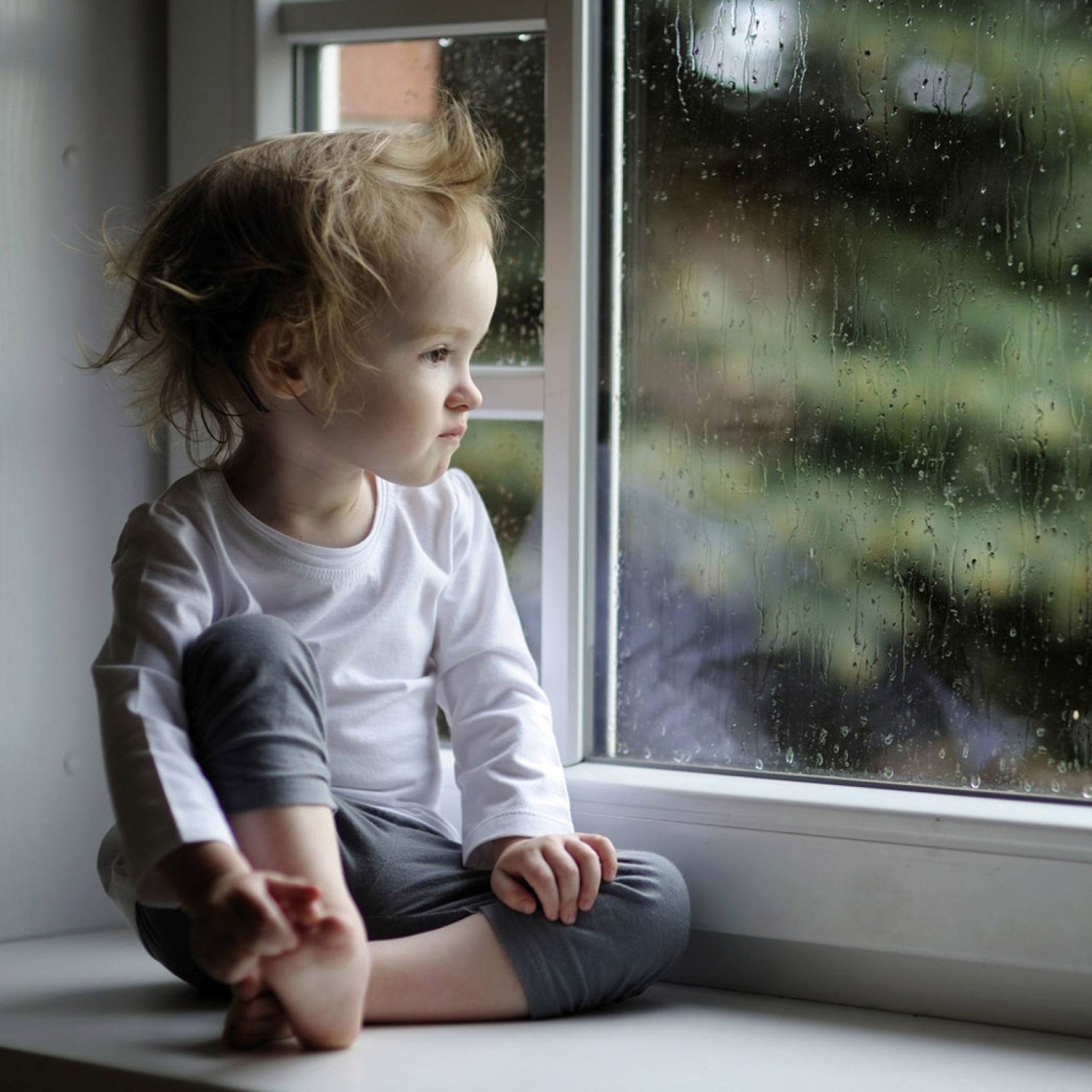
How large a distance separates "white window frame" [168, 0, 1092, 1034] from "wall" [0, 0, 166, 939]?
0.08 metres

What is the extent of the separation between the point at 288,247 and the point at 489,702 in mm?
411

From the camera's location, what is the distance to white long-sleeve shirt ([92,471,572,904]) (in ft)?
3.11

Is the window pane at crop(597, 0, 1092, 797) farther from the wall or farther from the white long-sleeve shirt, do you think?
the wall

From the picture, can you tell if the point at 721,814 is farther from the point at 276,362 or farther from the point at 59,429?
the point at 59,429

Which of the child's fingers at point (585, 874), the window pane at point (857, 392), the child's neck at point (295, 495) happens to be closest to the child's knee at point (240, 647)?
the child's neck at point (295, 495)

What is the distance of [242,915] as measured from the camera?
0.79 meters

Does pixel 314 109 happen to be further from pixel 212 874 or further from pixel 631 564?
pixel 212 874

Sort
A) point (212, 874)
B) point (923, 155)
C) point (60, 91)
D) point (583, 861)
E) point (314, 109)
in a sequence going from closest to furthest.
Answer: point (212, 874) → point (583, 861) → point (923, 155) → point (60, 91) → point (314, 109)

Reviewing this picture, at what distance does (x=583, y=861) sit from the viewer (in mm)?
1006

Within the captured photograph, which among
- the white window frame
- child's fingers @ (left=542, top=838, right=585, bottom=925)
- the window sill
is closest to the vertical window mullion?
the white window frame

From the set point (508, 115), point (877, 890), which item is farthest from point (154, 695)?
Result: point (508, 115)

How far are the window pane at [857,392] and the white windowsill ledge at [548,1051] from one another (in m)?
0.22

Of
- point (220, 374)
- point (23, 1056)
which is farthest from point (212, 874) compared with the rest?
point (220, 374)

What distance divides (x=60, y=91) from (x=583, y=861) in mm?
827
